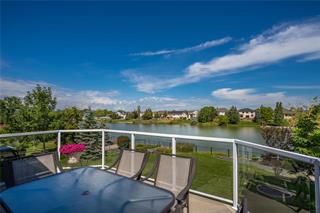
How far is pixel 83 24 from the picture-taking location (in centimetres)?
1151

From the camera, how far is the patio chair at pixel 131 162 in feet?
10.2

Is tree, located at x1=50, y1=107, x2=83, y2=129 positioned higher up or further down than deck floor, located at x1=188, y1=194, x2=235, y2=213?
higher up

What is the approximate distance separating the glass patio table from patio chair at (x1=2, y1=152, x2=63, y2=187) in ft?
1.87

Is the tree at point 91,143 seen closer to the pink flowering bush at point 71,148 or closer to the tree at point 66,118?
the pink flowering bush at point 71,148

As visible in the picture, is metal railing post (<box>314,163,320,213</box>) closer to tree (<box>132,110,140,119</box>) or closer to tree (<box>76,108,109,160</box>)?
tree (<box>76,108,109,160</box>)

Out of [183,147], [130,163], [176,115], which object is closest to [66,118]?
[183,147]

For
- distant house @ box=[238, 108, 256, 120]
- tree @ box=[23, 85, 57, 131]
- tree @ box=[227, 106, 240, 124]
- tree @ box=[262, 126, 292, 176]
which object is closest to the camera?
tree @ box=[262, 126, 292, 176]

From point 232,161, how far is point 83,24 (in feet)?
36.4

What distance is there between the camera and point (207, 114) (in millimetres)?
33875

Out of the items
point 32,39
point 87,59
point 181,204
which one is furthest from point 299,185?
point 87,59

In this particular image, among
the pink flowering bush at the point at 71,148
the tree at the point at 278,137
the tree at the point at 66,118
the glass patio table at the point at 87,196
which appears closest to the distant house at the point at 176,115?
the tree at the point at 66,118

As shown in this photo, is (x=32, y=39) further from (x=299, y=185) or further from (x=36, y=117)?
(x=299, y=185)

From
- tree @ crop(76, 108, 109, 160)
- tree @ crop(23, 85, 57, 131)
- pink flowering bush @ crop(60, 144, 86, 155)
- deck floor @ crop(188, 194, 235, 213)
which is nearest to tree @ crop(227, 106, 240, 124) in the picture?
tree @ crop(23, 85, 57, 131)

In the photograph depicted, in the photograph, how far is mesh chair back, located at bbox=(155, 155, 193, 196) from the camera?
264 cm
